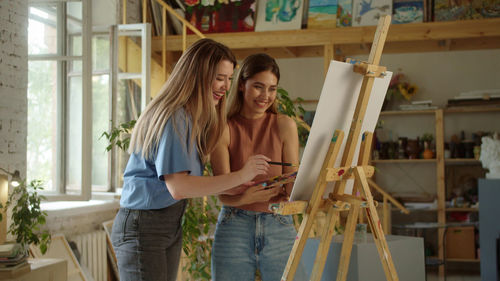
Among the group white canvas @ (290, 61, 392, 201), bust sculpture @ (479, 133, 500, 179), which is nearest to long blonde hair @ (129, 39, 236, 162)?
white canvas @ (290, 61, 392, 201)

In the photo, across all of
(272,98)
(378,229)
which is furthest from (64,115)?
(378,229)

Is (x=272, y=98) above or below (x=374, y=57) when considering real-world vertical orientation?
below

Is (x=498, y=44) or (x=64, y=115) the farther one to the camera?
(x=498, y=44)

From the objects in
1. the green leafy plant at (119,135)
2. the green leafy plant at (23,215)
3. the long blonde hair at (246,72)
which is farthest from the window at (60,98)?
the long blonde hair at (246,72)

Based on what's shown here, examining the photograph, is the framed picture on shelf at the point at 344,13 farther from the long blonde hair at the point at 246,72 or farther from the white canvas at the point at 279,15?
the long blonde hair at the point at 246,72

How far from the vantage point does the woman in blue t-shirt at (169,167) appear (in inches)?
70.4

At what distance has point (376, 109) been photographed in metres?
2.26

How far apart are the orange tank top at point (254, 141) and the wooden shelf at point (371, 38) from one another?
456cm

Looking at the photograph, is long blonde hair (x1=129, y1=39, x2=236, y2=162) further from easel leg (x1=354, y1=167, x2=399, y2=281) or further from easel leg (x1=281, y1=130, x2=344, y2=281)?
easel leg (x1=354, y1=167, x2=399, y2=281)

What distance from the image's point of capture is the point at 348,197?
82.8 inches

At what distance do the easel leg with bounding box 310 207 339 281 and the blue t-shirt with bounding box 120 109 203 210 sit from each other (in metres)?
0.52

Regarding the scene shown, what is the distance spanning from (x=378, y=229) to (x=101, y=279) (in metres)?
3.38

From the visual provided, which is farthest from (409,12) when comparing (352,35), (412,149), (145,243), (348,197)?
(145,243)

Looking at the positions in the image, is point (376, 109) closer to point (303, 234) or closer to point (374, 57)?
point (374, 57)
